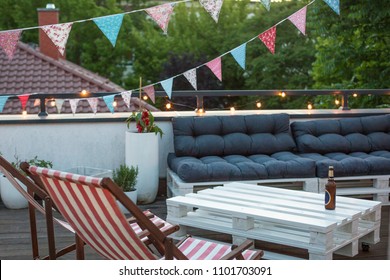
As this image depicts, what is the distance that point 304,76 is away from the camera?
22.1 metres

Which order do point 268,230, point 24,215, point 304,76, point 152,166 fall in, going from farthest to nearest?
point 304,76
point 152,166
point 24,215
point 268,230

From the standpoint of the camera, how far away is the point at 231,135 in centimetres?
645

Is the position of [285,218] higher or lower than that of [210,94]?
lower

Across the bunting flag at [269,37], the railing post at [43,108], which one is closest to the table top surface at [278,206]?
the bunting flag at [269,37]

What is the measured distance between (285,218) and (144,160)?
205 centimetres

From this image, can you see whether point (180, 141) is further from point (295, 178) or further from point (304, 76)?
point (304, 76)

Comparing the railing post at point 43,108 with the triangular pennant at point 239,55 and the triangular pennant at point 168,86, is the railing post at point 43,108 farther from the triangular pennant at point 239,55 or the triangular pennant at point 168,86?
the triangular pennant at point 239,55

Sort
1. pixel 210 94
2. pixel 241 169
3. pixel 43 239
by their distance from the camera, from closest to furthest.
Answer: pixel 43 239, pixel 241 169, pixel 210 94

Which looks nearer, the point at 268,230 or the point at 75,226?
the point at 75,226

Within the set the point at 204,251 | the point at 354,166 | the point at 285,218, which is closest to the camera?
the point at 204,251

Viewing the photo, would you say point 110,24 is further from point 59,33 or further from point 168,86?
point 168,86

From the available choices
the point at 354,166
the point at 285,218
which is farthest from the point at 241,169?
the point at 285,218
